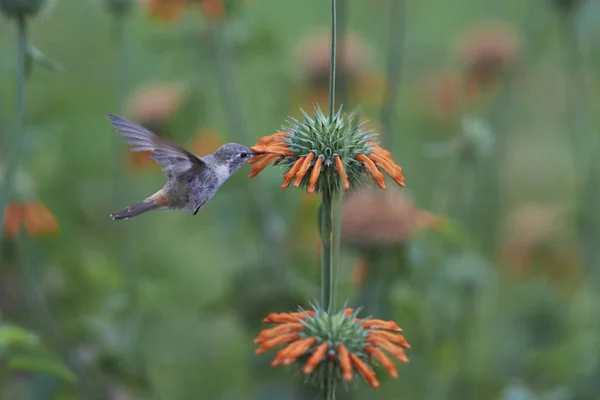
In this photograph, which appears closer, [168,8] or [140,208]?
[140,208]

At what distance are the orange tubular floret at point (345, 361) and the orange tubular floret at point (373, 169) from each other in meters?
0.29

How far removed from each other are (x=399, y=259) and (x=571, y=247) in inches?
59.1

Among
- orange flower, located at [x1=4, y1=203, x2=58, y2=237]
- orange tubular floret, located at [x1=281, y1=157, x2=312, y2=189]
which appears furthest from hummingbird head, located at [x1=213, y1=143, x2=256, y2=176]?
orange flower, located at [x1=4, y1=203, x2=58, y2=237]

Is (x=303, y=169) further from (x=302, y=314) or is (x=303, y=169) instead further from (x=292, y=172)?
Result: (x=302, y=314)

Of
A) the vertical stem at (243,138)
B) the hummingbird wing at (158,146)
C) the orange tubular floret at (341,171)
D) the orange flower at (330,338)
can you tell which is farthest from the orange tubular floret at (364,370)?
the vertical stem at (243,138)

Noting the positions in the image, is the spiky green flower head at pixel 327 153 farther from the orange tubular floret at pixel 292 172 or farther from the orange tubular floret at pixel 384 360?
the orange tubular floret at pixel 384 360

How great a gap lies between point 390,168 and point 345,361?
1.24 ft

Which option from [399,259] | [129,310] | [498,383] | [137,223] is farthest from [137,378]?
[137,223]

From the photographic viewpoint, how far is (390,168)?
1.60 metres

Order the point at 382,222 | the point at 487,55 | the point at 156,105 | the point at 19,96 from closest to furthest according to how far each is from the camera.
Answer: the point at 19,96 → the point at 382,222 → the point at 156,105 → the point at 487,55

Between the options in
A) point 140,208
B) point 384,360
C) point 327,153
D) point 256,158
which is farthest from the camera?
point 140,208

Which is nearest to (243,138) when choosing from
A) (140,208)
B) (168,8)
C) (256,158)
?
(168,8)

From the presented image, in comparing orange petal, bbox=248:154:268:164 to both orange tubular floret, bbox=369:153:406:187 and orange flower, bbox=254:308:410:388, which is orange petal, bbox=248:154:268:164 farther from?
orange flower, bbox=254:308:410:388

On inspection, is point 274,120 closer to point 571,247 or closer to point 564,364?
point 571,247
